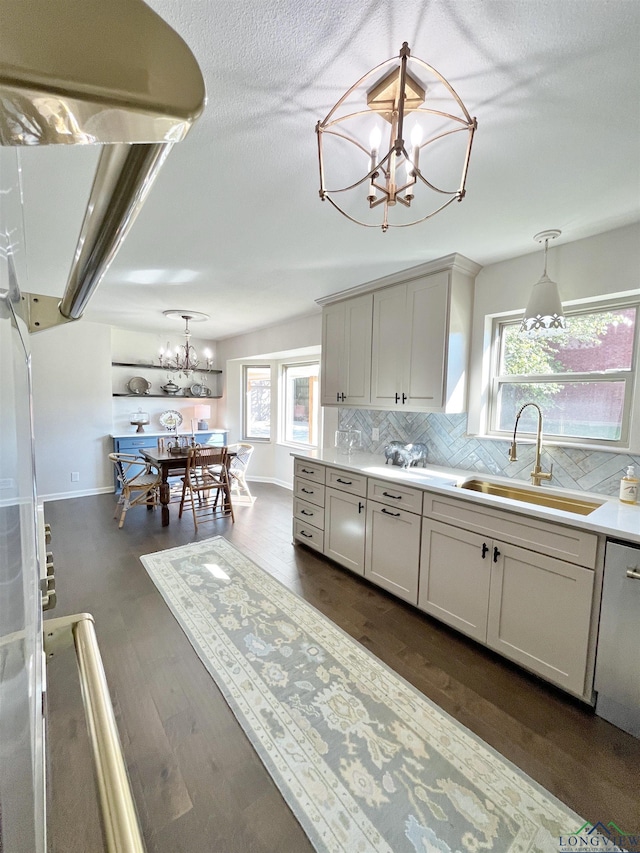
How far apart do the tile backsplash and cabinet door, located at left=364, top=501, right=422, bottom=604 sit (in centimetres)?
69

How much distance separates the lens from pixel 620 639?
1646mm

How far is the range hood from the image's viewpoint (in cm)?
11

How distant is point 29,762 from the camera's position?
28 cm

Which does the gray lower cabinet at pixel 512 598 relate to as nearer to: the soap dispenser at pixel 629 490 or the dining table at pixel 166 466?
the soap dispenser at pixel 629 490

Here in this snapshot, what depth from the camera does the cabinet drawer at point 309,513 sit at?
10.5 ft

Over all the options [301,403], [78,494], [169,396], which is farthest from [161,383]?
[301,403]

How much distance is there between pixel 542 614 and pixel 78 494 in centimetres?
517

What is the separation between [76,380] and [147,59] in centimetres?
559

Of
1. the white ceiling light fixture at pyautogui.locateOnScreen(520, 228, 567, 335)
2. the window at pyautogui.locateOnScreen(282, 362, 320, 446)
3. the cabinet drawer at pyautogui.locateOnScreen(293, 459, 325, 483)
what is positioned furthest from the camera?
the window at pyautogui.locateOnScreen(282, 362, 320, 446)

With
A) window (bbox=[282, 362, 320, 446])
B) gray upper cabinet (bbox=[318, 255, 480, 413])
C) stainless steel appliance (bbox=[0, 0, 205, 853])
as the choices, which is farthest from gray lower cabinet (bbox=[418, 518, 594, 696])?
window (bbox=[282, 362, 320, 446])

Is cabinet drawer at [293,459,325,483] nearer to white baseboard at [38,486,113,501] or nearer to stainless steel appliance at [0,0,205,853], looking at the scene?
stainless steel appliance at [0,0,205,853]

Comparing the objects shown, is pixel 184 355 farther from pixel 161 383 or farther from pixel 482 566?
pixel 482 566

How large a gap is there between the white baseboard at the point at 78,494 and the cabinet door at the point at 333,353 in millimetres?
3394

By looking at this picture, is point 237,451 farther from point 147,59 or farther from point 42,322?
point 147,59
